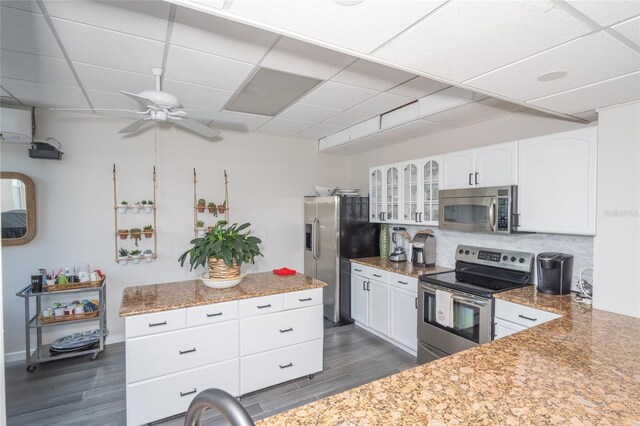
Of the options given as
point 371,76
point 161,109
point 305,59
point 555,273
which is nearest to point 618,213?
point 555,273

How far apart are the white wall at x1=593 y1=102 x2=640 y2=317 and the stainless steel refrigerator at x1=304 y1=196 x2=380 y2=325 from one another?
8.59ft

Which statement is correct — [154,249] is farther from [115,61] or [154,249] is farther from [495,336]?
[495,336]

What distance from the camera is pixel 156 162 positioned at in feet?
12.9

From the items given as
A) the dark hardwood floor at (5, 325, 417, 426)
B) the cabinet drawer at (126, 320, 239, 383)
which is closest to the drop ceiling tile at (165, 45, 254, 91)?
the cabinet drawer at (126, 320, 239, 383)

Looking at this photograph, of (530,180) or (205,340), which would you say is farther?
(530,180)

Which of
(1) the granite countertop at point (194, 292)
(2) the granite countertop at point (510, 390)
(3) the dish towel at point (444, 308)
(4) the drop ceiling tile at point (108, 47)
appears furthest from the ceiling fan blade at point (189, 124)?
(3) the dish towel at point (444, 308)

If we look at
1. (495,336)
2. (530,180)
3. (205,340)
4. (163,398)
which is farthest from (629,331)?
(163,398)

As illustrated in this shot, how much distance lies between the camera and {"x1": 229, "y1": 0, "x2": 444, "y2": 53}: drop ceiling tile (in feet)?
3.69

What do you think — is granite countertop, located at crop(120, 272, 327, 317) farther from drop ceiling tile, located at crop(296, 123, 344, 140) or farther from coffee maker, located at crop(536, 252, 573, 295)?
drop ceiling tile, located at crop(296, 123, 344, 140)

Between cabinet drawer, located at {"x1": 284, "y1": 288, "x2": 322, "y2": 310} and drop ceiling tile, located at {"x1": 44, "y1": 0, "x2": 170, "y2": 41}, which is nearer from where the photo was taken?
drop ceiling tile, located at {"x1": 44, "y1": 0, "x2": 170, "y2": 41}

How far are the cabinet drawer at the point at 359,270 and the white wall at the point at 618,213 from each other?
2.27 m

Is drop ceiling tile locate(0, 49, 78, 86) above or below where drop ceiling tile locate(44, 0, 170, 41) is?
below

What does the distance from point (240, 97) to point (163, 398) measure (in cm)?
265

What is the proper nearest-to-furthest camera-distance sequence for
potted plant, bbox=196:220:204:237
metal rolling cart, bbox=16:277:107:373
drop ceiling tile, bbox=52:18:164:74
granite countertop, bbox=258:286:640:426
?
granite countertop, bbox=258:286:640:426 < drop ceiling tile, bbox=52:18:164:74 < metal rolling cart, bbox=16:277:107:373 < potted plant, bbox=196:220:204:237
